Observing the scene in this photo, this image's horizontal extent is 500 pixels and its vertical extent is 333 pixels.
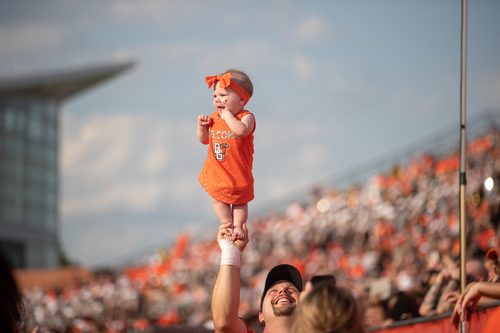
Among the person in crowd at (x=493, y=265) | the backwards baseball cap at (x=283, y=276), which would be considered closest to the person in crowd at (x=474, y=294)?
the backwards baseball cap at (x=283, y=276)

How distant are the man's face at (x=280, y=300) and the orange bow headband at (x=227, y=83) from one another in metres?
0.89

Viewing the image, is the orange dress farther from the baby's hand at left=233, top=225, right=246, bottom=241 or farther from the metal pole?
the metal pole

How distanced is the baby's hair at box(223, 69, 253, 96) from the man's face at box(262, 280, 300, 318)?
0.91 metres

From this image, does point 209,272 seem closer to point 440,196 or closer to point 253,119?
point 440,196

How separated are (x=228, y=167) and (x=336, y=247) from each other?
17379mm

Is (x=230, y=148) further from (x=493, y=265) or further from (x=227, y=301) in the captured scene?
(x=493, y=265)

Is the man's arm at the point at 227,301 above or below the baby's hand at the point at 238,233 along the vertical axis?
below

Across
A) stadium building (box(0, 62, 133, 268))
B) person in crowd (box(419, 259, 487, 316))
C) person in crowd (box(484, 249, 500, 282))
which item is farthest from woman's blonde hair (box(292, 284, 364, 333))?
stadium building (box(0, 62, 133, 268))

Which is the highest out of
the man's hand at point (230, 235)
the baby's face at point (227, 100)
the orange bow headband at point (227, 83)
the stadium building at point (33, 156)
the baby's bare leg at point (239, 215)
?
the stadium building at point (33, 156)

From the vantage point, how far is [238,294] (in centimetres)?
437

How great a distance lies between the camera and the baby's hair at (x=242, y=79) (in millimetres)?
4746

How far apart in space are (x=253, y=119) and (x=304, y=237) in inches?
772

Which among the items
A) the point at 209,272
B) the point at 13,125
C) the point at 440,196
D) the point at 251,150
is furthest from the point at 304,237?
the point at 13,125

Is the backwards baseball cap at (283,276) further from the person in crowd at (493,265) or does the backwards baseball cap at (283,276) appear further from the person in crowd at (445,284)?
the person in crowd at (445,284)
